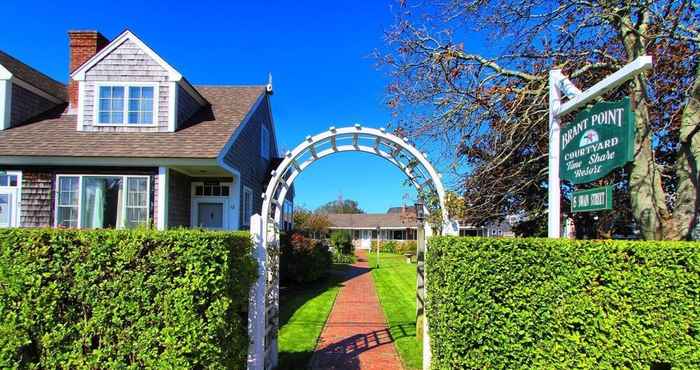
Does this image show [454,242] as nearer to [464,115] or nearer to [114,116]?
[464,115]

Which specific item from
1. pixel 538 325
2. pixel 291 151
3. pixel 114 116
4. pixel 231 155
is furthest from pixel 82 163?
pixel 538 325

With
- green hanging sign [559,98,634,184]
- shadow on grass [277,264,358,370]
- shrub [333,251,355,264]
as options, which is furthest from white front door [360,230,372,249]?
green hanging sign [559,98,634,184]

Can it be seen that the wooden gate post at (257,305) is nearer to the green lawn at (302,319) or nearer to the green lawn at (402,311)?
the green lawn at (302,319)

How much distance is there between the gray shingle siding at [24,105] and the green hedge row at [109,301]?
34.6ft

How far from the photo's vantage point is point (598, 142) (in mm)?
4000

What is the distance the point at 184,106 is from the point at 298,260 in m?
6.27

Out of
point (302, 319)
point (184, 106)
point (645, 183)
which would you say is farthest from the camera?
point (184, 106)

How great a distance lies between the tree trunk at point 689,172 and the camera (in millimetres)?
5285

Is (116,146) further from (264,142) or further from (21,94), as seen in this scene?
(264,142)

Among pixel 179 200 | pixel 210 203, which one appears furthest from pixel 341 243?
pixel 179 200

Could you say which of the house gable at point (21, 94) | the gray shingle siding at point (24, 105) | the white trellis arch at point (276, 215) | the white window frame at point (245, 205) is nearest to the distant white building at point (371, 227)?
the white window frame at point (245, 205)

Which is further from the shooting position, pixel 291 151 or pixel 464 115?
pixel 464 115

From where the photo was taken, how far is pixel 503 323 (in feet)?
13.7

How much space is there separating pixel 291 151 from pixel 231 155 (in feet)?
22.3
